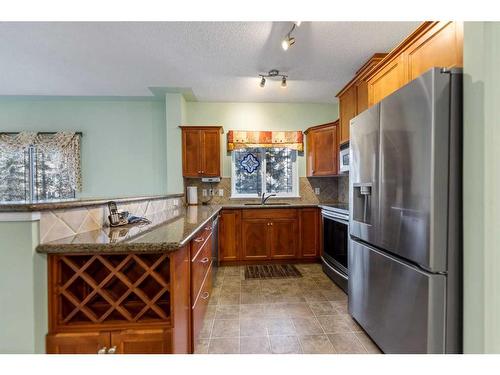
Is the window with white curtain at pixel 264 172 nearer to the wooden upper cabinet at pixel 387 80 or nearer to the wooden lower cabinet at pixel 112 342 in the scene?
the wooden upper cabinet at pixel 387 80

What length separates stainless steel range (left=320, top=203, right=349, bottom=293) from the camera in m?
2.61

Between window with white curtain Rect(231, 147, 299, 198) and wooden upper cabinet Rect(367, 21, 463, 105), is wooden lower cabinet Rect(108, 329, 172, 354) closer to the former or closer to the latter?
wooden upper cabinet Rect(367, 21, 463, 105)

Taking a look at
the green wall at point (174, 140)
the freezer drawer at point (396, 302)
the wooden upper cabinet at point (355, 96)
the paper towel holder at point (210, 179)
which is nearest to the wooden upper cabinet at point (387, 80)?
the wooden upper cabinet at point (355, 96)

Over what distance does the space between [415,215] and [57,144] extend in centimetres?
512

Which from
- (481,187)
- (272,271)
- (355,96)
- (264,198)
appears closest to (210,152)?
(264,198)

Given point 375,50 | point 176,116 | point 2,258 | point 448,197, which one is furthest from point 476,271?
point 176,116

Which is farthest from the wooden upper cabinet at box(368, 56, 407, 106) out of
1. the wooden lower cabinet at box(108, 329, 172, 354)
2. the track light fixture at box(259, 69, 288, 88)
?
the wooden lower cabinet at box(108, 329, 172, 354)

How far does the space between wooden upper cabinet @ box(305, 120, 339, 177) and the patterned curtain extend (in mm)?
4035

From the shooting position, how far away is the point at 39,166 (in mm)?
4059

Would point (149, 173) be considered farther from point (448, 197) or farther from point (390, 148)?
point (448, 197)

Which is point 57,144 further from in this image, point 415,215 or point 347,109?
point 415,215

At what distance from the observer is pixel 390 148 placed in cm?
145

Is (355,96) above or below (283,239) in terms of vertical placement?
above

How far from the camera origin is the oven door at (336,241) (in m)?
2.61
